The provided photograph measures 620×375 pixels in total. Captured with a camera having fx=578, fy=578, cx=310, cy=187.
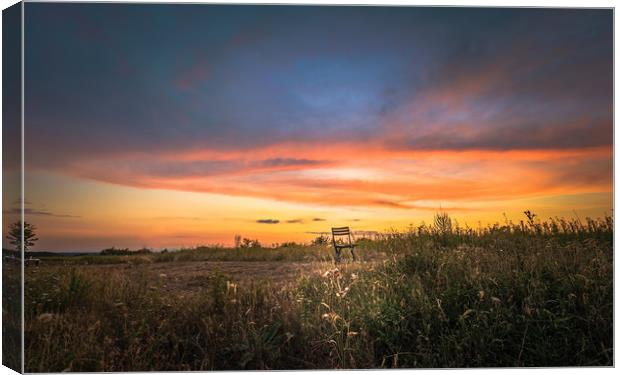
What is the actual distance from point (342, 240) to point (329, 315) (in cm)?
96

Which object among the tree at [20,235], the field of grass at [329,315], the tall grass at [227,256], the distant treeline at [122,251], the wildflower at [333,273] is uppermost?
the tree at [20,235]

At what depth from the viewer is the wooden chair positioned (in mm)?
5156

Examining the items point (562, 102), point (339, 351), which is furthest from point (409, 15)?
point (339, 351)

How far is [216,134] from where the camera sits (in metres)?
4.98

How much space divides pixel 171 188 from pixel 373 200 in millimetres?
1732

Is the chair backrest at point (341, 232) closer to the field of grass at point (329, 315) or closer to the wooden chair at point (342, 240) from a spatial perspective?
the wooden chair at point (342, 240)

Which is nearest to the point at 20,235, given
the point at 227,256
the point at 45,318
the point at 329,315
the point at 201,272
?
the point at 45,318

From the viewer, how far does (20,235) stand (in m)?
4.53

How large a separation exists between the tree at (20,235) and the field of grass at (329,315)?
23cm

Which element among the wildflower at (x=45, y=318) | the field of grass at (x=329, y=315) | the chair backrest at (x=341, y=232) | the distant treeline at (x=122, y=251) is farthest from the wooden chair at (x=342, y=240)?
the wildflower at (x=45, y=318)

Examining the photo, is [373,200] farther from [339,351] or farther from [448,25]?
[448,25]

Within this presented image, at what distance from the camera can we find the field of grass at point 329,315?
14.9ft

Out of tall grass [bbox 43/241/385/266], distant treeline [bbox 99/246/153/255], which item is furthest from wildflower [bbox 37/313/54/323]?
distant treeline [bbox 99/246/153/255]

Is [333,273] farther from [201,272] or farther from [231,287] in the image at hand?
[201,272]
